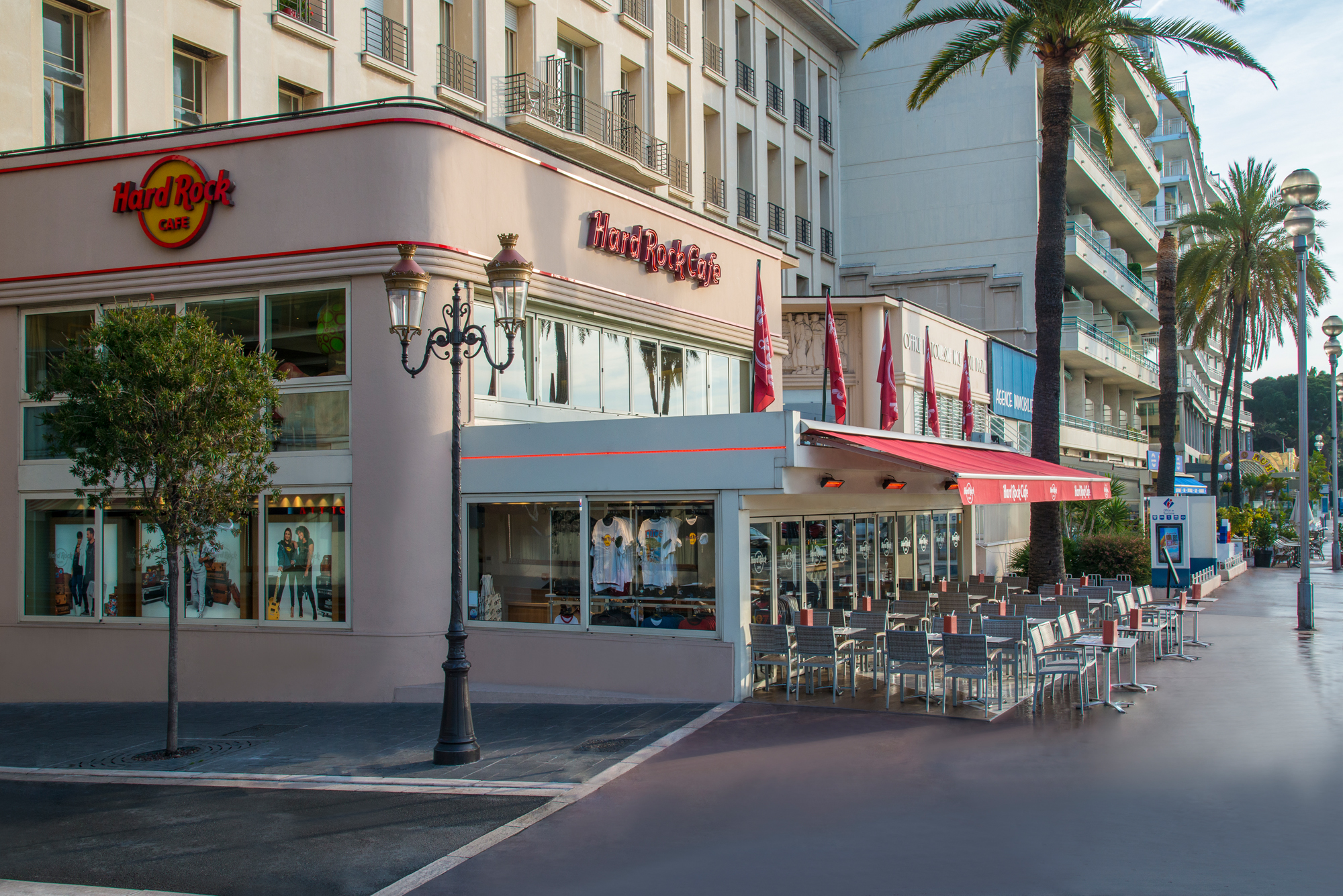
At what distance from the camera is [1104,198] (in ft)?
137

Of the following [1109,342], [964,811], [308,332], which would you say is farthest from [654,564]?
→ [1109,342]

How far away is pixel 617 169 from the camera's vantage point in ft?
76.9

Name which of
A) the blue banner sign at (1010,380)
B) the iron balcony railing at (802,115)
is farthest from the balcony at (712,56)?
the blue banner sign at (1010,380)

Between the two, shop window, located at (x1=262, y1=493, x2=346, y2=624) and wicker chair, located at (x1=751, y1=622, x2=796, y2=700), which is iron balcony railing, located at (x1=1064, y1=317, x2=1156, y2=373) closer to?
wicker chair, located at (x1=751, y1=622, x2=796, y2=700)

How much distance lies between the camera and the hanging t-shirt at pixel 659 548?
14.0m

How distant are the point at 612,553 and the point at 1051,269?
1066 cm

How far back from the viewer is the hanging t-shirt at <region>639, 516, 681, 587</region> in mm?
13977

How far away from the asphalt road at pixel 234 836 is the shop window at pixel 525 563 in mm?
5003

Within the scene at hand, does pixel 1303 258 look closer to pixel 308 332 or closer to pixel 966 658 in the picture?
pixel 966 658

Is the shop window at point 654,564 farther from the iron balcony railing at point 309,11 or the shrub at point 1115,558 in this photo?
the shrub at point 1115,558

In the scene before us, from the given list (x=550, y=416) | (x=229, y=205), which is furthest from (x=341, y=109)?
(x=550, y=416)

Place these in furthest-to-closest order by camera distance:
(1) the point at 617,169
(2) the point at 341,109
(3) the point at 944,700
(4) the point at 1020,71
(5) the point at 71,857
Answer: (4) the point at 1020,71 < (1) the point at 617,169 < (2) the point at 341,109 < (3) the point at 944,700 < (5) the point at 71,857

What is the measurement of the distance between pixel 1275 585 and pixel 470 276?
23664 millimetres

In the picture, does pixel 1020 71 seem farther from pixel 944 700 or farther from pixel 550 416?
pixel 944 700
